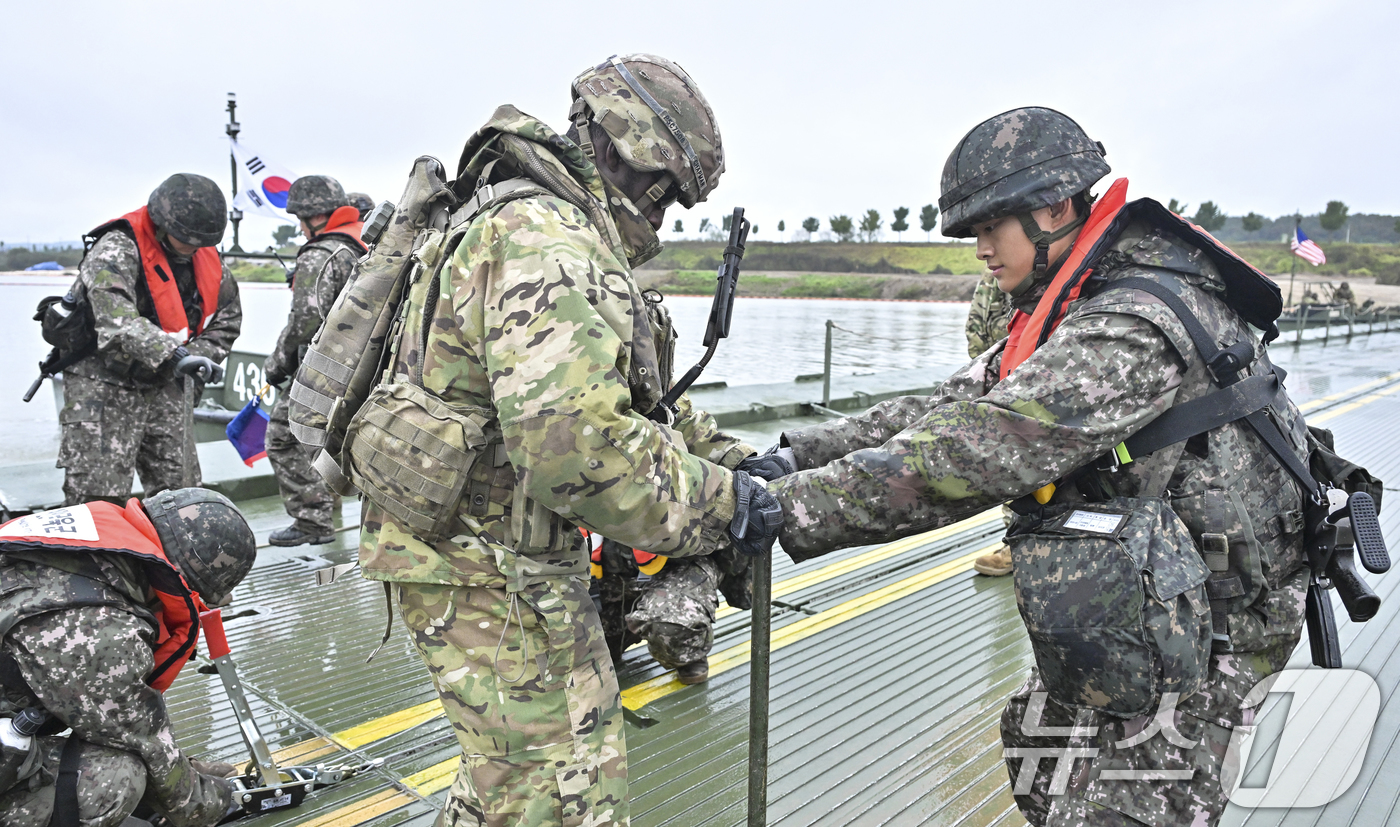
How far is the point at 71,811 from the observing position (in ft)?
8.01

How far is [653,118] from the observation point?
7.54 ft

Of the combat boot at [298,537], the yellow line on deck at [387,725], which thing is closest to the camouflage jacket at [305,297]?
the combat boot at [298,537]

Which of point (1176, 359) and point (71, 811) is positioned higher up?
point (1176, 359)

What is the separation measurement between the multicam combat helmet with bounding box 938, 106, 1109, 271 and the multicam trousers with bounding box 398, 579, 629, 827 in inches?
55.2

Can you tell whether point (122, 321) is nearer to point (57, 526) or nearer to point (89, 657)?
point (57, 526)

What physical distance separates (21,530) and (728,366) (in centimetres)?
1392

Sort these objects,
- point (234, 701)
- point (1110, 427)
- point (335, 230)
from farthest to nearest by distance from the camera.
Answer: point (335, 230) → point (234, 701) → point (1110, 427)

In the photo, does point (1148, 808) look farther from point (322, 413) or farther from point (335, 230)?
point (335, 230)

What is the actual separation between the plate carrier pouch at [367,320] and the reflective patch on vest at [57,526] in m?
0.84

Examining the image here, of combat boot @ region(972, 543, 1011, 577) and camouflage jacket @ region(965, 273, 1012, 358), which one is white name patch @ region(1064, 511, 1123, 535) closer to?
combat boot @ region(972, 543, 1011, 577)

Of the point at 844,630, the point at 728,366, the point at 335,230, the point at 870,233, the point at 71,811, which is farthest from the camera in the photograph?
the point at 870,233

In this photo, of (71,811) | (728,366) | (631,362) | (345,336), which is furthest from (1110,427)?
(728,366)

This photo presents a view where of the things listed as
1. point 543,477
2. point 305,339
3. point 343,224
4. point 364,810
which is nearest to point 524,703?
point 543,477

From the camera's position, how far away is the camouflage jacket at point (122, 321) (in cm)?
498
